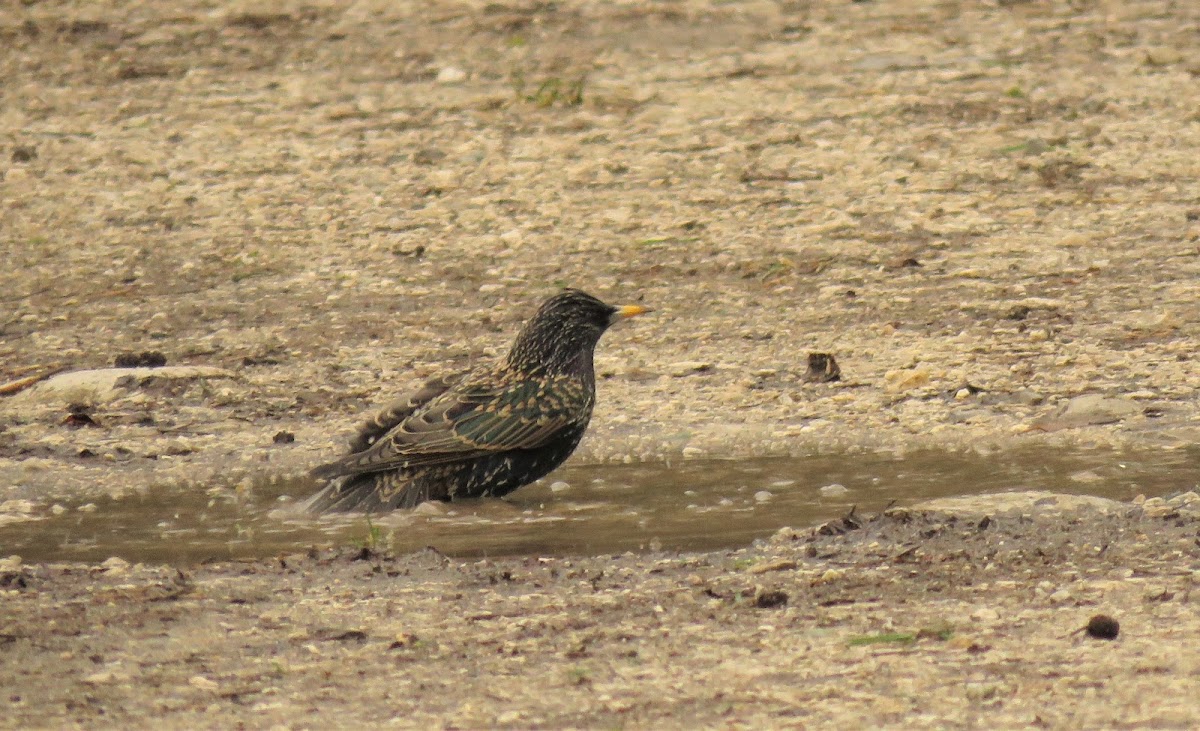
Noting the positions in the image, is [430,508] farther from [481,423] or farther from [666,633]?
[666,633]

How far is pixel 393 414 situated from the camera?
27.5 feet

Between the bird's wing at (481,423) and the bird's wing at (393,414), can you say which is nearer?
the bird's wing at (481,423)

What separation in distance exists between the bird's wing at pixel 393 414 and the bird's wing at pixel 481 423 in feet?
0.19

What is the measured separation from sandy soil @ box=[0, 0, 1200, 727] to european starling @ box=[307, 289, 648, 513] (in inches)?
18.8

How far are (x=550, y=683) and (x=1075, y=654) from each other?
1.33 m

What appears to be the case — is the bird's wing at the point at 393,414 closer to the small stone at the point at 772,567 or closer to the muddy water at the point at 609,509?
the muddy water at the point at 609,509

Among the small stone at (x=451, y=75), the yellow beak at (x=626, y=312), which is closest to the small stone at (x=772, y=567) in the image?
the yellow beak at (x=626, y=312)

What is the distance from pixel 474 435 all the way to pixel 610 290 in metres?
3.12

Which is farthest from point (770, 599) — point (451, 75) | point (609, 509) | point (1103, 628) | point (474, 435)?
point (451, 75)

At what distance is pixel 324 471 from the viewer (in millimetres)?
7930

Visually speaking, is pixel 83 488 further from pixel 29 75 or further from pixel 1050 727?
pixel 29 75

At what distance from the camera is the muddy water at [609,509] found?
724 cm

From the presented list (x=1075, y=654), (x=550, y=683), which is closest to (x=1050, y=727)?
(x=1075, y=654)

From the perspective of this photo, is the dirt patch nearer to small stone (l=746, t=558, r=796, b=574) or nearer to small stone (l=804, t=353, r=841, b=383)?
small stone (l=746, t=558, r=796, b=574)
